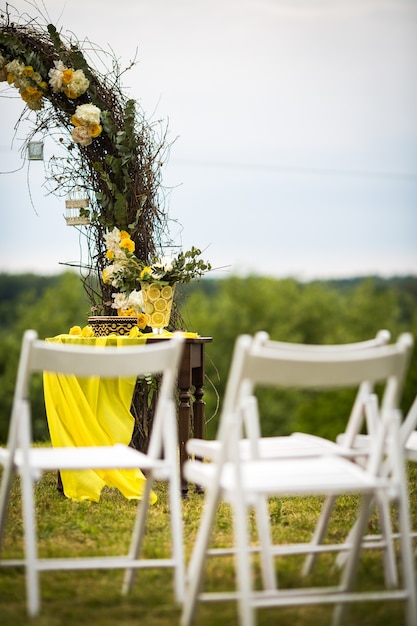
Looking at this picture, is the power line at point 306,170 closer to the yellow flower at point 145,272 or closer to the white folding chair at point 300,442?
the yellow flower at point 145,272

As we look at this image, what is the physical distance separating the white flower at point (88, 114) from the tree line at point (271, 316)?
19.0m

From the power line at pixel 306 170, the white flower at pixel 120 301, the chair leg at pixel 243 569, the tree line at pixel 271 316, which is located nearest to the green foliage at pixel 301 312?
the tree line at pixel 271 316

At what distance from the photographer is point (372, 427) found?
2.95m

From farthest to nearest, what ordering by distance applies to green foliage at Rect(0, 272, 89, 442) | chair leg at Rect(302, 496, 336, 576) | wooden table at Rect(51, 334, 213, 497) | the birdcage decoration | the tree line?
1. green foliage at Rect(0, 272, 89, 442)
2. the tree line
3. the birdcage decoration
4. wooden table at Rect(51, 334, 213, 497)
5. chair leg at Rect(302, 496, 336, 576)

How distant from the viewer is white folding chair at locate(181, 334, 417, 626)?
2400 millimetres

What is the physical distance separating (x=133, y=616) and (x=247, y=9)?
48.7ft

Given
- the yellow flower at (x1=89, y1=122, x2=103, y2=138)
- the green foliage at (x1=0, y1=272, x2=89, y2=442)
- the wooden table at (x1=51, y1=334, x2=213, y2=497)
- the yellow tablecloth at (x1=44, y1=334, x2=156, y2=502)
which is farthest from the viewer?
the green foliage at (x1=0, y1=272, x2=89, y2=442)

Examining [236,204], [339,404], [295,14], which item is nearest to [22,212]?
[236,204]

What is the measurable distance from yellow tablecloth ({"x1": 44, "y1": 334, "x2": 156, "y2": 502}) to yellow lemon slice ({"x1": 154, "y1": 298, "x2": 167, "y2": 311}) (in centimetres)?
24

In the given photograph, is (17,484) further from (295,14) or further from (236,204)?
(236,204)

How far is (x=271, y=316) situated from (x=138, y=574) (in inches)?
1030

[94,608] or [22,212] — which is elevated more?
[22,212]

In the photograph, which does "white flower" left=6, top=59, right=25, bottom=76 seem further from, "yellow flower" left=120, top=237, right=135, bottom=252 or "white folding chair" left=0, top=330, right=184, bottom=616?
"white folding chair" left=0, top=330, right=184, bottom=616

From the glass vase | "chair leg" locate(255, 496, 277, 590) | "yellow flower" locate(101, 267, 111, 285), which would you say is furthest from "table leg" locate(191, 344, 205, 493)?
"chair leg" locate(255, 496, 277, 590)
